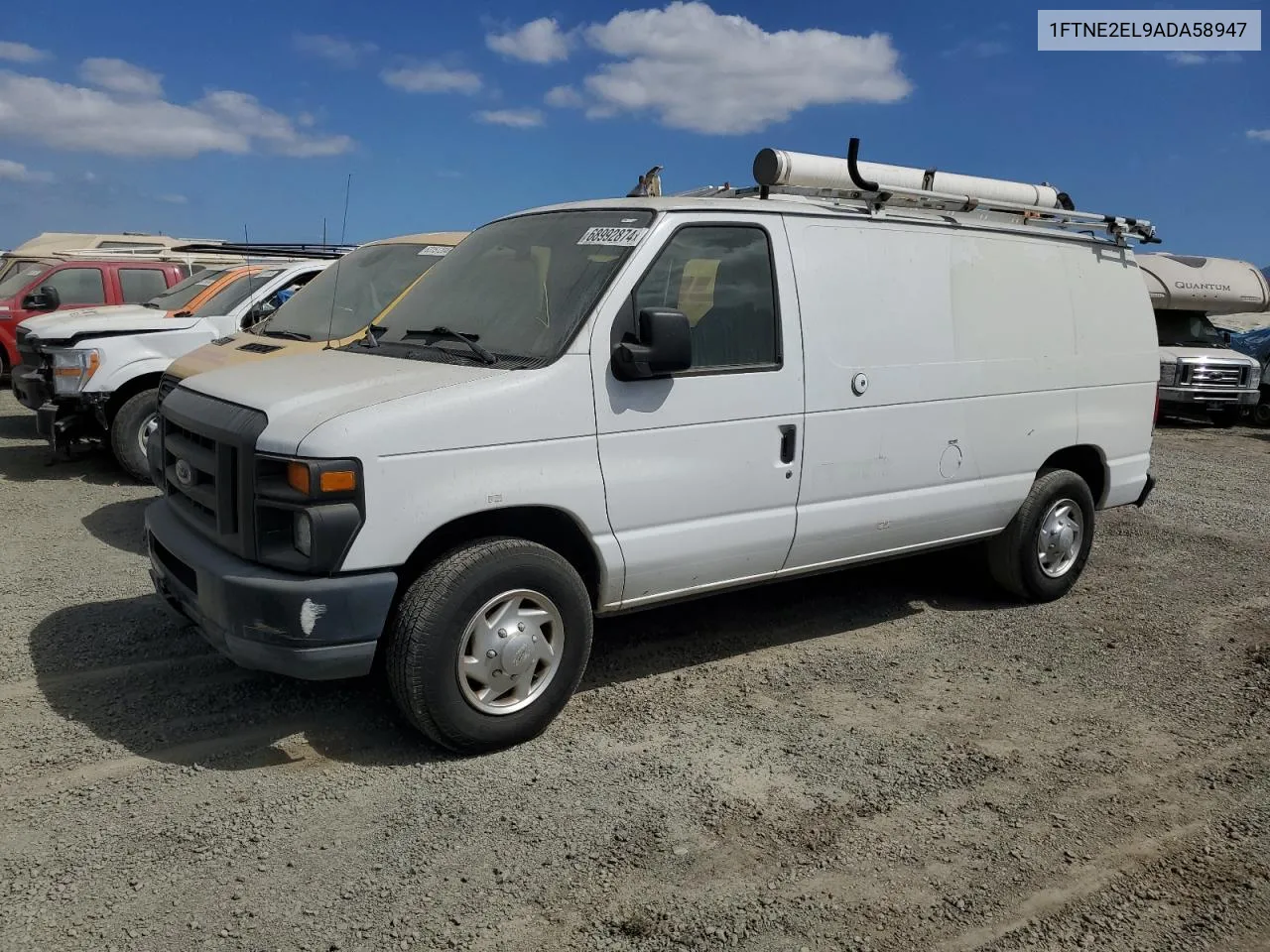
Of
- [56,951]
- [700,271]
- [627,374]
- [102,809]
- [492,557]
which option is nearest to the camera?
[56,951]

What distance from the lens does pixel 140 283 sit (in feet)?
43.0

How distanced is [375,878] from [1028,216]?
198 inches

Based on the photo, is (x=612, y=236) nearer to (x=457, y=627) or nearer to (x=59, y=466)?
(x=457, y=627)

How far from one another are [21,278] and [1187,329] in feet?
56.5

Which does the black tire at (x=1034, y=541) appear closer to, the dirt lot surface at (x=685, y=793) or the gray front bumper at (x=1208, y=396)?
the dirt lot surface at (x=685, y=793)

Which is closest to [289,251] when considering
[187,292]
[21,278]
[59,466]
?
[187,292]

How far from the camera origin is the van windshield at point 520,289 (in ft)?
14.3

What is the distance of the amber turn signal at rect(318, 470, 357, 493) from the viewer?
12.0ft

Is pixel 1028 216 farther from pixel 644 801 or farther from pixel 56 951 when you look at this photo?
pixel 56 951

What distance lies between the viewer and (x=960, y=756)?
4.34 meters

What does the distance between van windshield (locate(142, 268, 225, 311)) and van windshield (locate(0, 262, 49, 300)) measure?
429 centimetres

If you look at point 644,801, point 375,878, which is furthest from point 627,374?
point 375,878

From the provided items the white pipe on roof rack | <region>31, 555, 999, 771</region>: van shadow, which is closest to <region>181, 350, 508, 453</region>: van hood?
<region>31, 555, 999, 771</region>: van shadow

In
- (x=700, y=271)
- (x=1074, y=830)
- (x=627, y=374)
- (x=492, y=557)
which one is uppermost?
(x=700, y=271)
